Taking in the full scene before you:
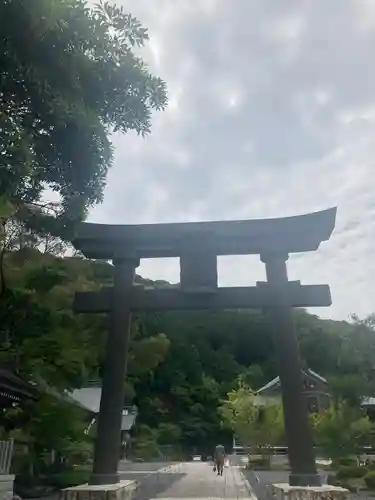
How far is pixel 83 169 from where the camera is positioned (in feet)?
25.1

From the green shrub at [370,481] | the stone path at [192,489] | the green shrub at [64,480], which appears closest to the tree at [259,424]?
the stone path at [192,489]

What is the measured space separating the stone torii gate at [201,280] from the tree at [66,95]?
4.39 metres

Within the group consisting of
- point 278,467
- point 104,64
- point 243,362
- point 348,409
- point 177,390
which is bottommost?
point 278,467

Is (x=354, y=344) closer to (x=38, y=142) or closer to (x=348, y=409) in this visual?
(x=348, y=409)

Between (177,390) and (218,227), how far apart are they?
43.6 meters

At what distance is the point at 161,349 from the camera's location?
98.7 ft

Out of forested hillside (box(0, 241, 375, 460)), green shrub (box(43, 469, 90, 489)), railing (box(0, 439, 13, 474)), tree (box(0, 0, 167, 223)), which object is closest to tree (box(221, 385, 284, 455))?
forested hillside (box(0, 241, 375, 460))

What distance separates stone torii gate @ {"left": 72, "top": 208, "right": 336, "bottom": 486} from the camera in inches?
469

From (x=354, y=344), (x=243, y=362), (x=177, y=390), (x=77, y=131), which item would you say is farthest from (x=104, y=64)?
(x=243, y=362)

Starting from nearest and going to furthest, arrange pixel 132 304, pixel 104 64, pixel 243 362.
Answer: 1. pixel 104 64
2. pixel 132 304
3. pixel 243 362

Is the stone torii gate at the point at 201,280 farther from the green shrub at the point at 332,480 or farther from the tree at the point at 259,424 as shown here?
the tree at the point at 259,424

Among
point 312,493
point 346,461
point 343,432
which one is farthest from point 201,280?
point 346,461

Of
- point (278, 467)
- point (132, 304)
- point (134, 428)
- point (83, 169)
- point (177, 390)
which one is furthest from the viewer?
point (177, 390)

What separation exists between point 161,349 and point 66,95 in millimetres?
24662
